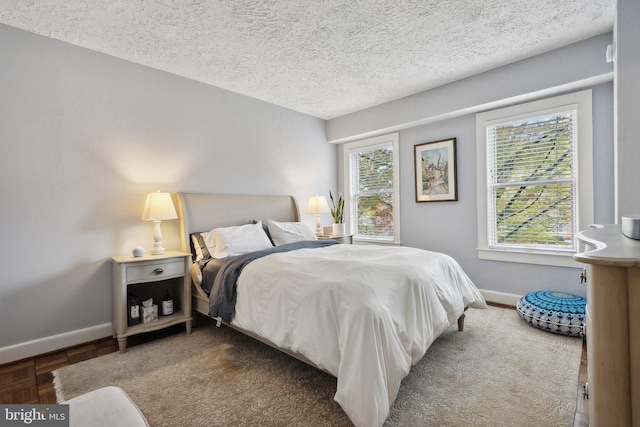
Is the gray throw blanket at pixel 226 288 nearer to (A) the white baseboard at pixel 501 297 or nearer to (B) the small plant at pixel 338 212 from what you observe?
(B) the small plant at pixel 338 212

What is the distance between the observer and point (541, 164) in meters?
3.29

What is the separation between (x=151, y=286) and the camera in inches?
121

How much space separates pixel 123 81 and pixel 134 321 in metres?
2.37

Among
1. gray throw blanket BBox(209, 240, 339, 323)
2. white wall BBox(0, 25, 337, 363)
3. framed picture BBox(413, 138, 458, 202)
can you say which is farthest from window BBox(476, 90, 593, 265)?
white wall BBox(0, 25, 337, 363)

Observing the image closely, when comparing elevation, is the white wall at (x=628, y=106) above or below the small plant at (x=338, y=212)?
above

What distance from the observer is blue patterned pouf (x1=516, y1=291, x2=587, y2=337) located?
8.53 ft

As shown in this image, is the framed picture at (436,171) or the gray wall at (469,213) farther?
the framed picture at (436,171)

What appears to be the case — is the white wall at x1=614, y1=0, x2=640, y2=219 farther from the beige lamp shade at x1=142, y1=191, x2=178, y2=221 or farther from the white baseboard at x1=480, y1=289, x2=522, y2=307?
the beige lamp shade at x1=142, y1=191, x2=178, y2=221

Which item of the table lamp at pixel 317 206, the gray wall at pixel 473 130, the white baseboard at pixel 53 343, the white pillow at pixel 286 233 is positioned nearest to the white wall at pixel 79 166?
the white baseboard at pixel 53 343

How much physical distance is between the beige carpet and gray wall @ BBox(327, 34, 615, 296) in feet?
3.30

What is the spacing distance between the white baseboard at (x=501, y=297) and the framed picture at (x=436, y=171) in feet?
4.09

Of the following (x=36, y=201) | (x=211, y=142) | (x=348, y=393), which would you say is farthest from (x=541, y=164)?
(x=36, y=201)

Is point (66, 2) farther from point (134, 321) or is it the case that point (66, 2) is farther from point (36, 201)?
point (134, 321)

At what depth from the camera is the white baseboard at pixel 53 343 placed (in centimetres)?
238
